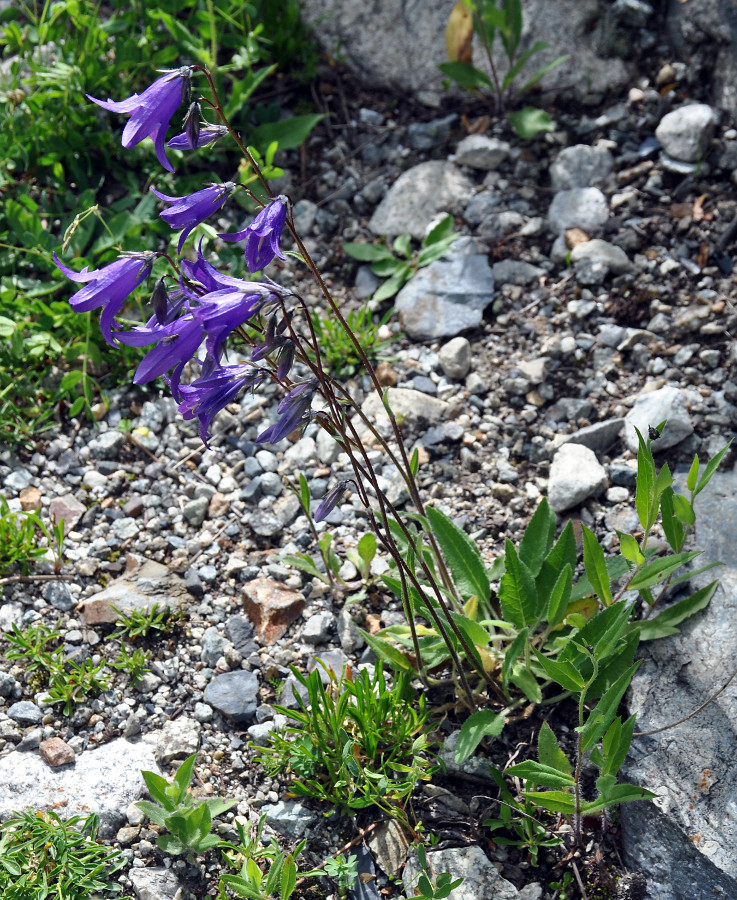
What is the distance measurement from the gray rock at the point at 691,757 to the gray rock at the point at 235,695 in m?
1.29

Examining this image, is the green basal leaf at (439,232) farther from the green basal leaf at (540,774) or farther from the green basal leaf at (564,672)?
the green basal leaf at (540,774)

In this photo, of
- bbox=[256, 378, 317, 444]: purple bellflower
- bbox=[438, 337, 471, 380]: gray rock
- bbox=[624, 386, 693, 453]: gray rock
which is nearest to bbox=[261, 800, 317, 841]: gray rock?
bbox=[256, 378, 317, 444]: purple bellflower

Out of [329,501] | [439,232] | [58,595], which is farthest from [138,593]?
[439,232]

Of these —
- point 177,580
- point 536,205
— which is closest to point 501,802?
point 177,580

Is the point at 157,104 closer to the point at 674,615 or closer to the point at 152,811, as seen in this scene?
the point at 152,811

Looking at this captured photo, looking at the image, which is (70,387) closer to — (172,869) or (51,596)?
(51,596)

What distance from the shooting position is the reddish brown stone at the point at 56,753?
297 centimetres

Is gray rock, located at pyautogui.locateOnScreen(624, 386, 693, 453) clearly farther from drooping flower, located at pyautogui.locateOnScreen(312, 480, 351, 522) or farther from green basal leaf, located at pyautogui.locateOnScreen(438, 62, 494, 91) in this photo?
green basal leaf, located at pyautogui.locateOnScreen(438, 62, 494, 91)

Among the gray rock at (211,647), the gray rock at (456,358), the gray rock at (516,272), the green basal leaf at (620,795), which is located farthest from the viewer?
the gray rock at (516,272)

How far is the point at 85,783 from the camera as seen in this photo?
292cm

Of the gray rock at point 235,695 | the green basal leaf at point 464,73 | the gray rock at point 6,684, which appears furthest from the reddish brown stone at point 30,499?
the green basal leaf at point 464,73

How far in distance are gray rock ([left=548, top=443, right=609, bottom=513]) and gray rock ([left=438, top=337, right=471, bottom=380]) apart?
71 centimetres

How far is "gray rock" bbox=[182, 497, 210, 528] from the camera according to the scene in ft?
12.1

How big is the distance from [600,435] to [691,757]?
53.0 inches
